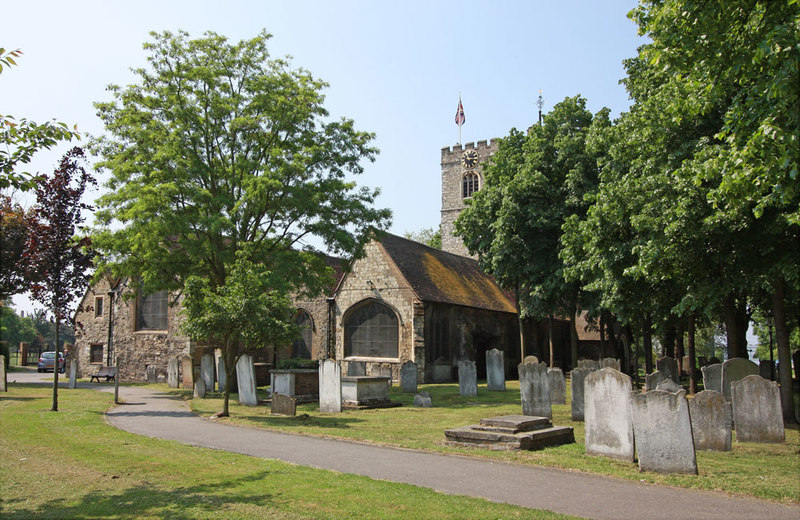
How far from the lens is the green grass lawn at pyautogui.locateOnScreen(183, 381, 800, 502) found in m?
8.30

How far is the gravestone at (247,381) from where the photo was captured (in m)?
18.7

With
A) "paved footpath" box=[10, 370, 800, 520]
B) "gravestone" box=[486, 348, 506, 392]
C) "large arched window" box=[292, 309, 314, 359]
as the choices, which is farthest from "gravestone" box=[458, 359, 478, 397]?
"large arched window" box=[292, 309, 314, 359]

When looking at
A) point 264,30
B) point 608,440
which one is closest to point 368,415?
point 608,440

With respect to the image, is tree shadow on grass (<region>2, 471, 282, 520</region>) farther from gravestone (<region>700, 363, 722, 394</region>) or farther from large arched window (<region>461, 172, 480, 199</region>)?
large arched window (<region>461, 172, 480, 199</region>)

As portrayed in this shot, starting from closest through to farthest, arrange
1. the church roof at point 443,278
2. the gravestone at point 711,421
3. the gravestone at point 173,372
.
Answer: the gravestone at point 711,421
the gravestone at point 173,372
the church roof at point 443,278

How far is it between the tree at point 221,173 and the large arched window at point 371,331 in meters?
7.04

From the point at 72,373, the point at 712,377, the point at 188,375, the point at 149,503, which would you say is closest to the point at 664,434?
the point at 149,503

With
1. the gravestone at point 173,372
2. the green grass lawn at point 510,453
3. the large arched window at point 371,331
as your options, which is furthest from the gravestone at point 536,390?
the gravestone at point 173,372

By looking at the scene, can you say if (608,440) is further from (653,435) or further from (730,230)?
(730,230)

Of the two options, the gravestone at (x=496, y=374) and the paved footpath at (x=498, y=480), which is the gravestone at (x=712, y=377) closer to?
the paved footpath at (x=498, y=480)

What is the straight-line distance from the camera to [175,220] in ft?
64.2

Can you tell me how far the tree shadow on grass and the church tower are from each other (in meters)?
52.9

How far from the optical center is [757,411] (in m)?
11.4

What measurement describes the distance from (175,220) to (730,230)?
1621 cm
